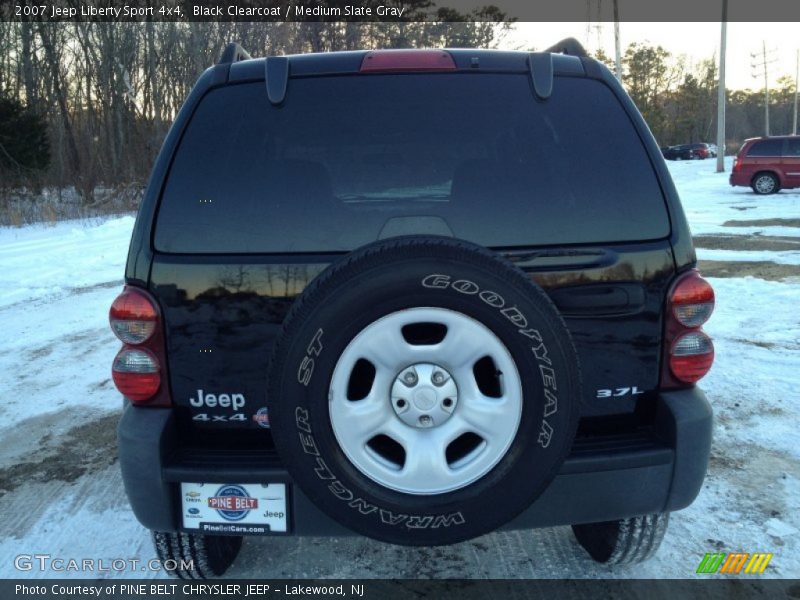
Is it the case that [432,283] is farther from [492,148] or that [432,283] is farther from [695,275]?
[695,275]

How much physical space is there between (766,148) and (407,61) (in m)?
21.2

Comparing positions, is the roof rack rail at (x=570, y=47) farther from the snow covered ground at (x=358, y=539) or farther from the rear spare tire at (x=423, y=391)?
the snow covered ground at (x=358, y=539)

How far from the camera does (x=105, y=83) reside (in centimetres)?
2688

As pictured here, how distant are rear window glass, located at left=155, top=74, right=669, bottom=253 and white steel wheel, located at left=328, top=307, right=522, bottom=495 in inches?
15.6

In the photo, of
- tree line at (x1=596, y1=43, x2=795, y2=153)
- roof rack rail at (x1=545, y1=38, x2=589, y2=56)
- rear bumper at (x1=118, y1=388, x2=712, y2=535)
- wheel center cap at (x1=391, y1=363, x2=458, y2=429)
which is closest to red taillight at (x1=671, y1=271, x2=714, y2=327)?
rear bumper at (x1=118, y1=388, x2=712, y2=535)

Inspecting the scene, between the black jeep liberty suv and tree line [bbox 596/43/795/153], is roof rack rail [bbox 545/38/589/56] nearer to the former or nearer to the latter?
the black jeep liberty suv

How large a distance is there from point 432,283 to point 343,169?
704 mm

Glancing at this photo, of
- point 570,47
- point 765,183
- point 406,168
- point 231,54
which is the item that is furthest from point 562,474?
point 765,183

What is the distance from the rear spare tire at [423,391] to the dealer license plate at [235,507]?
216 mm

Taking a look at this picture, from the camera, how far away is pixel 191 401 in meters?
2.03

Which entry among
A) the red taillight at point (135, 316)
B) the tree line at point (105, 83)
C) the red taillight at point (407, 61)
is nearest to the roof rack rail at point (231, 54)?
the red taillight at point (407, 61)

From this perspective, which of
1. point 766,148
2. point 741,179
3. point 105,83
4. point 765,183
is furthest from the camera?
point 105,83

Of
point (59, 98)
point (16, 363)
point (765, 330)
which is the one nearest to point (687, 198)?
point (765, 330)

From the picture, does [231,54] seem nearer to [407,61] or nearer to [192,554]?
[407,61]
